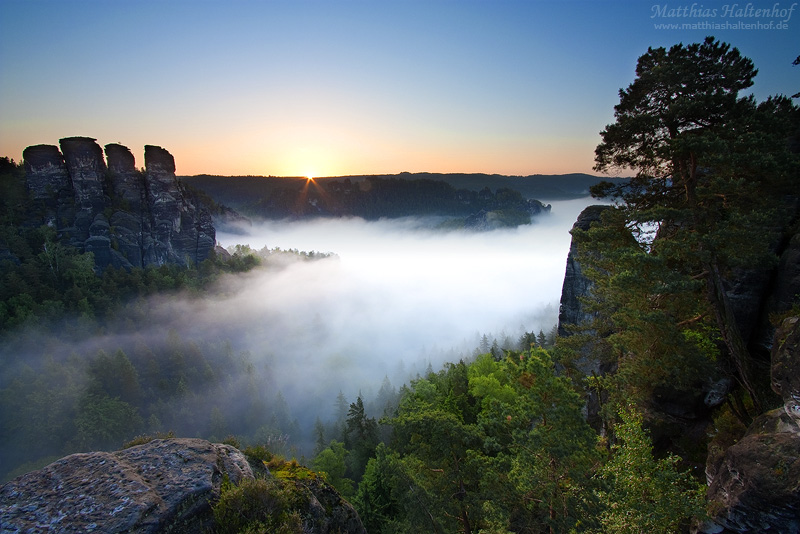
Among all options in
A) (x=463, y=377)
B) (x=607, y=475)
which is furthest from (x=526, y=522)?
(x=463, y=377)

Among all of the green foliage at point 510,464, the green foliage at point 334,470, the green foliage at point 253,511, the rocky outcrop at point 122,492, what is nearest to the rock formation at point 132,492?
the rocky outcrop at point 122,492

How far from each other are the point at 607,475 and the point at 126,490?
12329 millimetres

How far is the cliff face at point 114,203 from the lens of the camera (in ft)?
246

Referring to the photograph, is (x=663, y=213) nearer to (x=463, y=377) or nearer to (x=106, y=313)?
(x=463, y=377)

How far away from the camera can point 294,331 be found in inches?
4525

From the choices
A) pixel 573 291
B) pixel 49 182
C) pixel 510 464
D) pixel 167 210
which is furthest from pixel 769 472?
pixel 49 182

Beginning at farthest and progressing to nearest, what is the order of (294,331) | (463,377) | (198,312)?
(294,331)
(198,312)
(463,377)

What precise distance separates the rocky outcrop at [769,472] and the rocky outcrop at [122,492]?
11889 millimetres

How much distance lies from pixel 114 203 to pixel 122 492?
98.6 metres

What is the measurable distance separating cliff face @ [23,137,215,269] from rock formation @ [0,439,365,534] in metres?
89.3

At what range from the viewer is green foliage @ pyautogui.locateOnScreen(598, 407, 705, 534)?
8867 mm

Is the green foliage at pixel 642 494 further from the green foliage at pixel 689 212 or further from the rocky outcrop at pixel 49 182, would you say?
the rocky outcrop at pixel 49 182

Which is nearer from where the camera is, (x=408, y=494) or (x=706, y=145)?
(x=706, y=145)

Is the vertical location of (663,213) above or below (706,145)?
below
